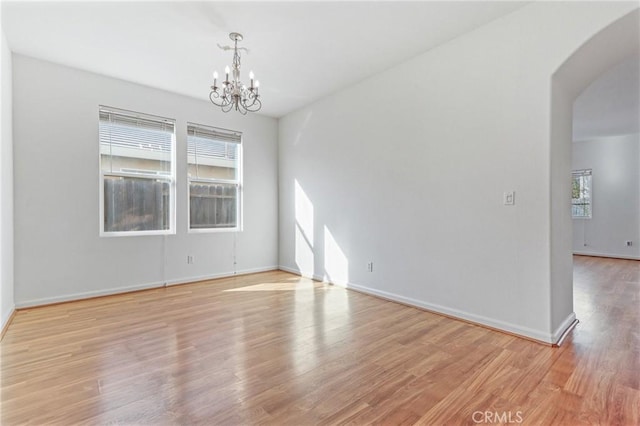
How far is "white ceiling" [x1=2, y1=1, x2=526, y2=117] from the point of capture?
270cm

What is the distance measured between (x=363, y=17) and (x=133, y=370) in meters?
3.47

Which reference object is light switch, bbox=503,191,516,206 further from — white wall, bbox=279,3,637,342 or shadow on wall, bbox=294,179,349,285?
shadow on wall, bbox=294,179,349,285

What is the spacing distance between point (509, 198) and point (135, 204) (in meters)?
4.66

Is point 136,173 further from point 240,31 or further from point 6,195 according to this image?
point 240,31

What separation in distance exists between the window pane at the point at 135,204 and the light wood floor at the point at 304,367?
1.19 m

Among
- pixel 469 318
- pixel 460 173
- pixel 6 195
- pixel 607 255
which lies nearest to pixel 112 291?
pixel 6 195

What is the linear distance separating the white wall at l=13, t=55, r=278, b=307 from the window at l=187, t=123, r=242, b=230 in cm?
17

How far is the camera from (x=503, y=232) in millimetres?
2838

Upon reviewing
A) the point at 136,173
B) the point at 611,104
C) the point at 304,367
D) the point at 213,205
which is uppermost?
the point at 611,104

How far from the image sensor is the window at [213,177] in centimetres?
489

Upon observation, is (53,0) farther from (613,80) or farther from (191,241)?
(613,80)

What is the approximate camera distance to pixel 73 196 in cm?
381

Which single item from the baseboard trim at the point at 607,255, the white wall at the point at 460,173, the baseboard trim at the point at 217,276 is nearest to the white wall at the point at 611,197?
the baseboard trim at the point at 607,255

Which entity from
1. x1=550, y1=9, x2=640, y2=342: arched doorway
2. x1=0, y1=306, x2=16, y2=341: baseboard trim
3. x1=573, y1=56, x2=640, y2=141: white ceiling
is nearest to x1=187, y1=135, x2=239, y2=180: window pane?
x1=0, y1=306, x2=16, y2=341: baseboard trim
